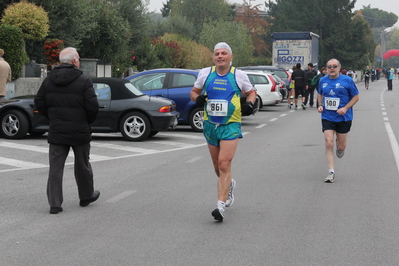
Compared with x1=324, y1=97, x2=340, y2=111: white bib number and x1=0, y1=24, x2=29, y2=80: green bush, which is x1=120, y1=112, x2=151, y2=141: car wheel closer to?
x1=324, y1=97, x2=340, y2=111: white bib number

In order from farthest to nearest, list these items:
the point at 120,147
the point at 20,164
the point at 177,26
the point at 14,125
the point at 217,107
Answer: the point at 177,26 → the point at 14,125 → the point at 120,147 → the point at 20,164 → the point at 217,107

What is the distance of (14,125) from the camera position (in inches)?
563

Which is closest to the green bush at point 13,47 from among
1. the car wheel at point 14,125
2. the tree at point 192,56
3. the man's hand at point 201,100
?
the car wheel at point 14,125

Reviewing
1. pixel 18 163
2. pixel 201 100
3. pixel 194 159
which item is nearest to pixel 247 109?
pixel 201 100

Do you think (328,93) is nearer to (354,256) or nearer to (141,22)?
(354,256)

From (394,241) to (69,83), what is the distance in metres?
3.59

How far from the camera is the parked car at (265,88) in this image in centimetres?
2472

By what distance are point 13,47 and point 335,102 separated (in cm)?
1519

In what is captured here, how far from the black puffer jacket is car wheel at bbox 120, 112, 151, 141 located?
708 centimetres

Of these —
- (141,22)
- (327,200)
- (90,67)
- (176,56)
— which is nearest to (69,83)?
(327,200)

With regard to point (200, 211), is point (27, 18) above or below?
above

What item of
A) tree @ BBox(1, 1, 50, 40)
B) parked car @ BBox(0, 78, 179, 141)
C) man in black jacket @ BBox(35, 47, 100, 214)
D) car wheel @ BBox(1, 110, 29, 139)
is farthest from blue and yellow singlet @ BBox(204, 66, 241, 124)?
tree @ BBox(1, 1, 50, 40)

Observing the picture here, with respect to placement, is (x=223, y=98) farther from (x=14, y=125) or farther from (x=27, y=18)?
(x=27, y=18)

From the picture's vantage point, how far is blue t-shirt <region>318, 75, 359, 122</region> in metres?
9.60
